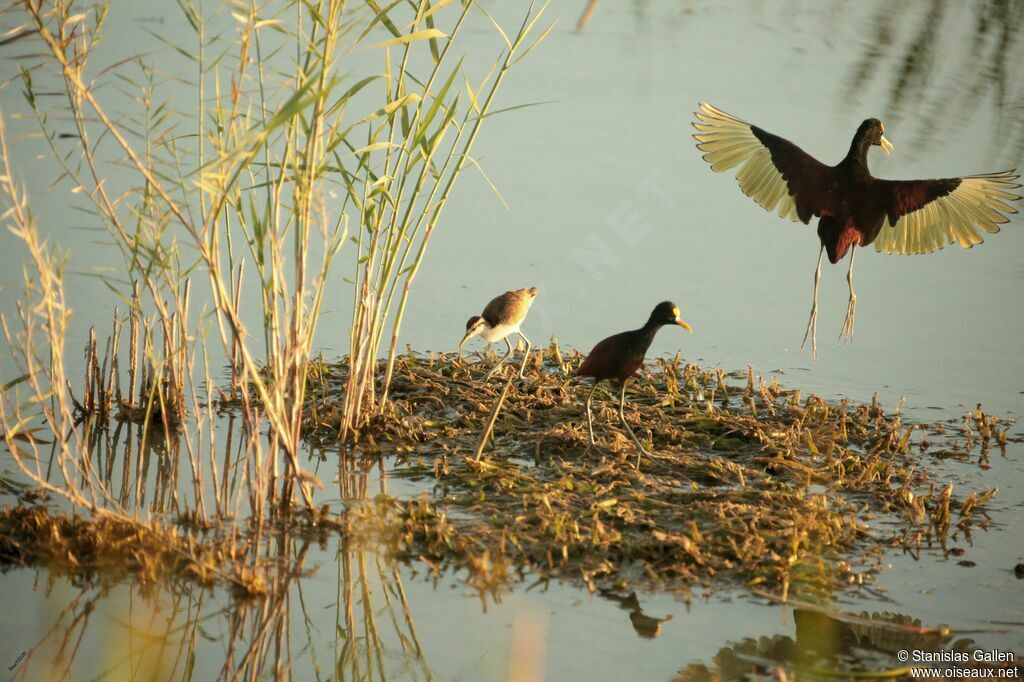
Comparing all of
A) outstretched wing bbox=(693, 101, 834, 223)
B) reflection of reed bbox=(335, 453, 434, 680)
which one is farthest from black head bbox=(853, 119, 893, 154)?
reflection of reed bbox=(335, 453, 434, 680)

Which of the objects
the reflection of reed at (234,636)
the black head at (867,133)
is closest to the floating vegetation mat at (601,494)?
the reflection of reed at (234,636)

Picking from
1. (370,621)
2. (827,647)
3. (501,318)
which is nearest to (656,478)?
(501,318)

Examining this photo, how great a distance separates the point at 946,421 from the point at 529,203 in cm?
361

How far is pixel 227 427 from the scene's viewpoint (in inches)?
227

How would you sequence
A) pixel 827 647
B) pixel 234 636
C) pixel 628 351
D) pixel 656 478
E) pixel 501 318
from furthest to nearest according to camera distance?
pixel 501 318
pixel 628 351
pixel 656 478
pixel 827 647
pixel 234 636

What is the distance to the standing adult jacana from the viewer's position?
241 inches

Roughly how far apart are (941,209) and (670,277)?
7.07 ft

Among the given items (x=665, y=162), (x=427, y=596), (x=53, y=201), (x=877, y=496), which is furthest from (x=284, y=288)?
(x=665, y=162)

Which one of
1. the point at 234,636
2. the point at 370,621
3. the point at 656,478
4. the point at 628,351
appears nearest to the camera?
the point at 234,636

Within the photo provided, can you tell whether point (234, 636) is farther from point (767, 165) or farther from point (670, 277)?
point (670, 277)

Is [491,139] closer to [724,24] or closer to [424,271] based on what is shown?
[424,271]

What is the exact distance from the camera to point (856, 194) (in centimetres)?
617

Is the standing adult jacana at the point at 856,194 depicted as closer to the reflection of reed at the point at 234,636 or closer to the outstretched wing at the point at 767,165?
the outstretched wing at the point at 767,165

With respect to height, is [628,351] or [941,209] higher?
[941,209]
